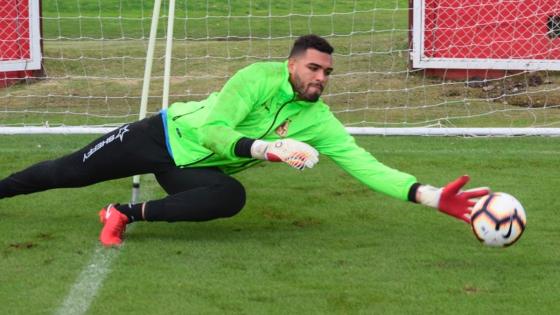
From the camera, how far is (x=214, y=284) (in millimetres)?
5754

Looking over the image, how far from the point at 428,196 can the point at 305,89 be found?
0.93 metres

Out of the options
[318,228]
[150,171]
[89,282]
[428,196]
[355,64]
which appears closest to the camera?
[89,282]

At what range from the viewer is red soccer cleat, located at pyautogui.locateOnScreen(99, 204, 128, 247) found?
21.5 feet

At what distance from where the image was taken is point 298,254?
6379mm

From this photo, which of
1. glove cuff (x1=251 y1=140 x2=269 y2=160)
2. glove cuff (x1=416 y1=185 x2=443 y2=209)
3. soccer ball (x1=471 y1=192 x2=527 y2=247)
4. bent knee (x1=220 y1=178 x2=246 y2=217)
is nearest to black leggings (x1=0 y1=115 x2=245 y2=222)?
bent knee (x1=220 y1=178 x2=246 y2=217)

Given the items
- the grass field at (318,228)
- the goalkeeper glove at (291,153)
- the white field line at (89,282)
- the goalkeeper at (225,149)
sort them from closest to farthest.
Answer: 1. the white field line at (89,282)
2. the grass field at (318,228)
3. the goalkeeper glove at (291,153)
4. the goalkeeper at (225,149)

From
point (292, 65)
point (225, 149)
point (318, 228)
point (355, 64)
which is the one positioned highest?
point (292, 65)

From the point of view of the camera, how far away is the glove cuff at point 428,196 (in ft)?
20.0

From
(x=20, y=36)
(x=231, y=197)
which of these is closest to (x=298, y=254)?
(x=231, y=197)

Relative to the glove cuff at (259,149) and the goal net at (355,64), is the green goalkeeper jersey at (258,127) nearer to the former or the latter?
the glove cuff at (259,149)

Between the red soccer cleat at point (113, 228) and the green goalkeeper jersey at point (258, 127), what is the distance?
1.52 feet

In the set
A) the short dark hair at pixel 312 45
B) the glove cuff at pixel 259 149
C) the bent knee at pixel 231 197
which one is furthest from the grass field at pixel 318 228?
the short dark hair at pixel 312 45

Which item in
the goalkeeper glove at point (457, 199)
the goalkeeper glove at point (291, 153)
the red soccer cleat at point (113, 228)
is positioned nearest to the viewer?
the goalkeeper glove at point (291, 153)

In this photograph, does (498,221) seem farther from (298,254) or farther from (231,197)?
(231,197)
